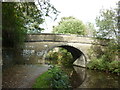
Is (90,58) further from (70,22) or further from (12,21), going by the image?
(12,21)

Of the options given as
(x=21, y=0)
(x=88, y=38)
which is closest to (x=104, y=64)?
(x=88, y=38)

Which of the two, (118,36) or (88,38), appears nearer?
(118,36)

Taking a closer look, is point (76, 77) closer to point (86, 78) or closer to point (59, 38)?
point (86, 78)

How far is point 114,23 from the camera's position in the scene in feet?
34.3

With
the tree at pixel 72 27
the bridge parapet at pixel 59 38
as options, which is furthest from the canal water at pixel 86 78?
the tree at pixel 72 27

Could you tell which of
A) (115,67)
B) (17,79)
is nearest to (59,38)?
(115,67)

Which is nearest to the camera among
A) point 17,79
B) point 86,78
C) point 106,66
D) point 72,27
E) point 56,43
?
point 17,79

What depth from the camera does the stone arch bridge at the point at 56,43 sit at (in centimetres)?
1131

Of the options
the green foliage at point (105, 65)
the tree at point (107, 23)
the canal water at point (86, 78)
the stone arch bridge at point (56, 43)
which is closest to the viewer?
the canal water at point (86, 78)

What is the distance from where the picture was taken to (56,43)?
12.2m

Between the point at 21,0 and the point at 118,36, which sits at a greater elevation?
the point at 21,0

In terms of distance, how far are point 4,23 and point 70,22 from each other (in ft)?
53.4

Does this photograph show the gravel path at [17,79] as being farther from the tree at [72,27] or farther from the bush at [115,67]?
the tree at [72,27]

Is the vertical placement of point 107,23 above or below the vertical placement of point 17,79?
above
